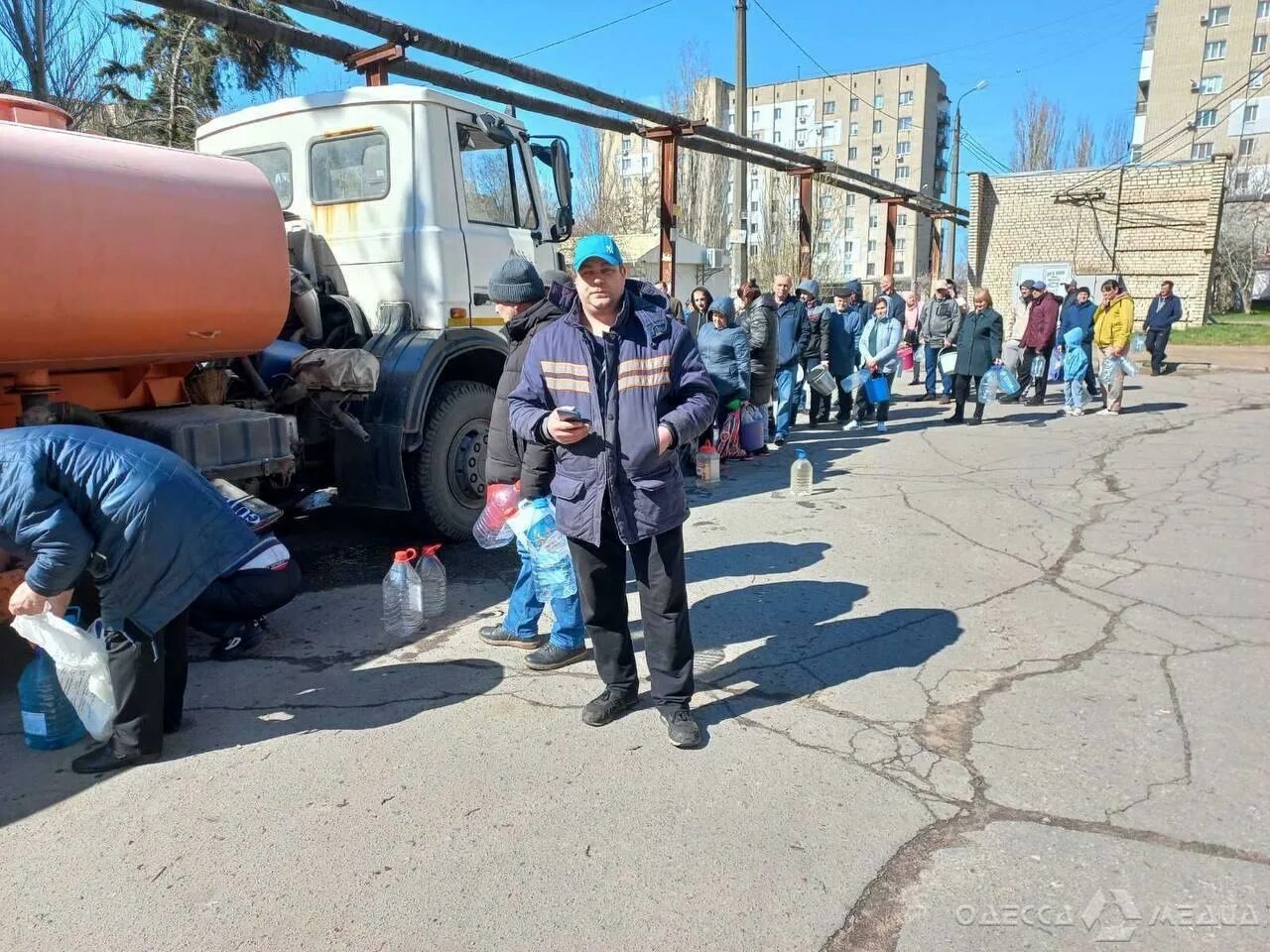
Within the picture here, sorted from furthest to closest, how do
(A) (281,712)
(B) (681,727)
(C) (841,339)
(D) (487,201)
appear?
1. (C) (841,339)
2. (D) (487,201)
3. (A) (281,712)
4. (B) (681,727)

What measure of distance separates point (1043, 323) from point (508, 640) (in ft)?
35.1

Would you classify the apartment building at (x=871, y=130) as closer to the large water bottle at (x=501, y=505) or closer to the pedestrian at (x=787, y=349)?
the pedestrian at (x=787, y=349)

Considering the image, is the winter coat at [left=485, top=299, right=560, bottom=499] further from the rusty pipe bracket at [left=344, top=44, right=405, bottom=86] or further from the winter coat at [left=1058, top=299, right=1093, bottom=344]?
the winter coat at [left=1058, top=299, right=1093, bottom=344]

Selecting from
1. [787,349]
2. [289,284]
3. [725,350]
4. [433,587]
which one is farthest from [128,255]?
[787,349]

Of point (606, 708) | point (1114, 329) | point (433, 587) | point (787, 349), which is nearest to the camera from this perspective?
point (606, 708)

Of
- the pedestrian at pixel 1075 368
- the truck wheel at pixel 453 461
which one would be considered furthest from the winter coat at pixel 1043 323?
the truck wheel at pixel 453 461

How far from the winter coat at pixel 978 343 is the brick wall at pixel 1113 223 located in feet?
59.5

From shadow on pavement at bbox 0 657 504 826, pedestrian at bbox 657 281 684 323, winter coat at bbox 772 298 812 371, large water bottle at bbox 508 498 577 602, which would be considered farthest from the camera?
winter coat at bbox 772 298 812 371

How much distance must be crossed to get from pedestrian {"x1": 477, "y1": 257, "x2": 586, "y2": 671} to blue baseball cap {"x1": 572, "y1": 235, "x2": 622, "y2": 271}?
2.29 feet

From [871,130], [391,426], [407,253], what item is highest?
[871,130]

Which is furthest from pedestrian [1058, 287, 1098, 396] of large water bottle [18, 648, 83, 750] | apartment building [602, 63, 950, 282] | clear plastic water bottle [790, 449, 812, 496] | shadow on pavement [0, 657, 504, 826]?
apartment building [602, 63, 950, 282]

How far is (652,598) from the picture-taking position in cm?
318

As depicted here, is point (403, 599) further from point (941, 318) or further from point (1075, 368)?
point (941, 318)

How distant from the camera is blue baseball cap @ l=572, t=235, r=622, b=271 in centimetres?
298
